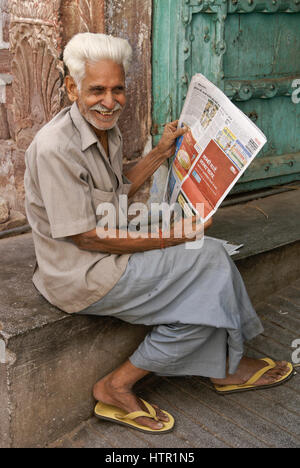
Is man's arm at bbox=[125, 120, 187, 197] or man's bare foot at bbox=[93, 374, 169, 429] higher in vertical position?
man's arm at bbox=[125, 120, 187, 197]

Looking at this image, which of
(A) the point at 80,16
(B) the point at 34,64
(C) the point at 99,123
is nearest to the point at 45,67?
(B) the point at 34,64

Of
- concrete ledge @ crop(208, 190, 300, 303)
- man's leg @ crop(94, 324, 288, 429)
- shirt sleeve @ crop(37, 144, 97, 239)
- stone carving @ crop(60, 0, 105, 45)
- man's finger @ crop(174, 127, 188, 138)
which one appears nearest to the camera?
shirt sleeve @ crop(37, 144, 97, 239)

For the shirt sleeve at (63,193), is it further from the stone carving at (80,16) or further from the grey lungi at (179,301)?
the stone carving at (80,16)

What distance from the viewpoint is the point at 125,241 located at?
6.99 ft

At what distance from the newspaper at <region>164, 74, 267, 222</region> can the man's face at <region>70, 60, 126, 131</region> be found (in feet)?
1.14

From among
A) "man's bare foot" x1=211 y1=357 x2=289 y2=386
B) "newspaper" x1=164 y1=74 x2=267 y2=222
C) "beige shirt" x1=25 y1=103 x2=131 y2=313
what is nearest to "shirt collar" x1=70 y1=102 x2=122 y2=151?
"beige shirt" x1=25 y1=103 x2=131 y2=313

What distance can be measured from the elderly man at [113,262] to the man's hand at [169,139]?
0.92 feet

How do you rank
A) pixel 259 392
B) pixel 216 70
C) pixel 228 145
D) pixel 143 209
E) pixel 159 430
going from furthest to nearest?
pixel 216 70
pixel 143 209
pixel 259 392
pixel 159 430
pixel 228 145

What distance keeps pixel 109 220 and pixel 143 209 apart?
927 millimetres

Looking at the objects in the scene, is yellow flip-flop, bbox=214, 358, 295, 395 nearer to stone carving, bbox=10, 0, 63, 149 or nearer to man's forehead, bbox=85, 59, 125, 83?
man's forehead, bbox=85, 59, 125, 83

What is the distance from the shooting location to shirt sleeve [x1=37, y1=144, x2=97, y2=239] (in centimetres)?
198

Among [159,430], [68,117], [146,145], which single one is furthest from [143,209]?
[159,430]
